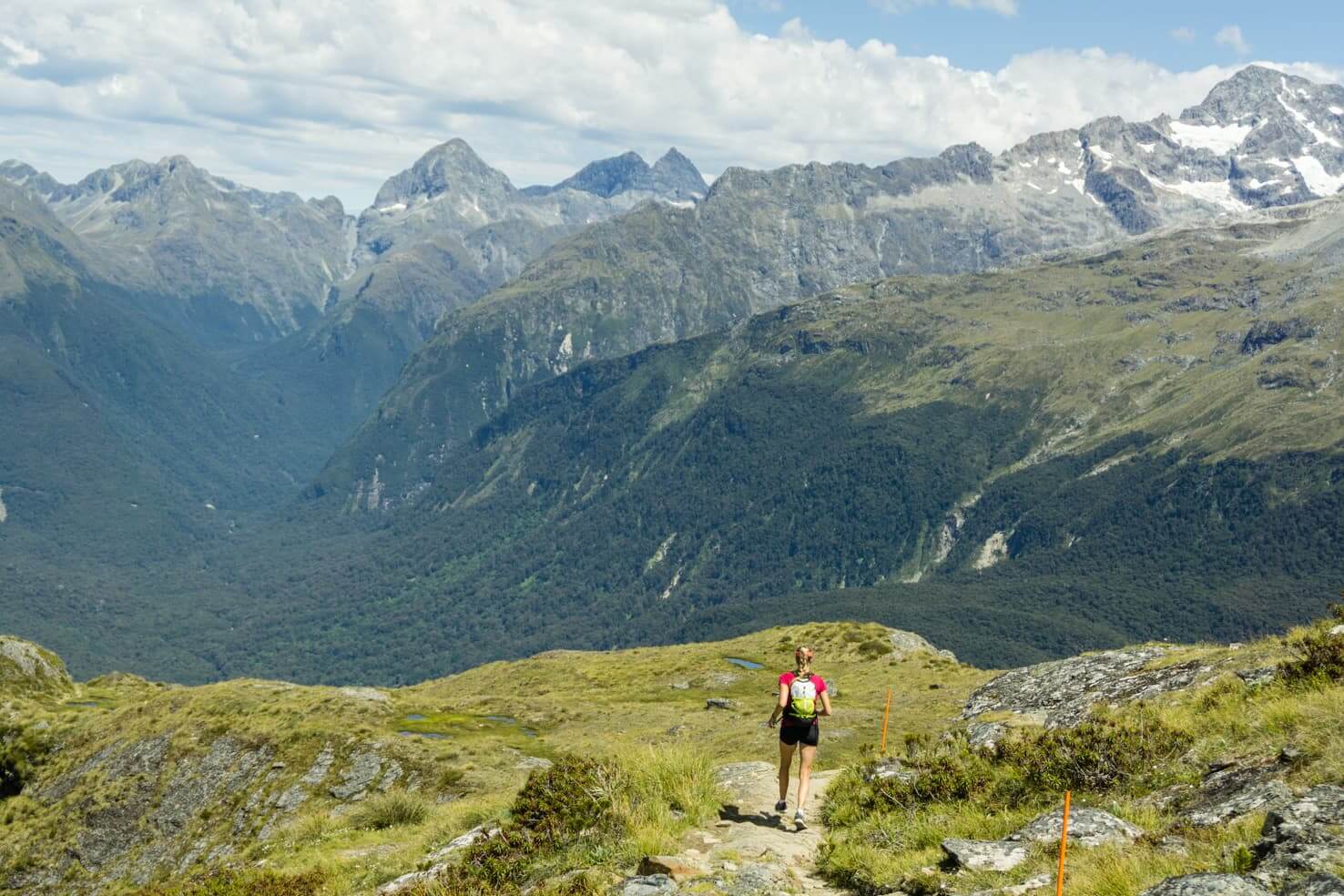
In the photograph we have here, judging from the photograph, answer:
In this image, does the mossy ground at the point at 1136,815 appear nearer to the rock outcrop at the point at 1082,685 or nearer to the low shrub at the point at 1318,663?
the low shrub at the point at 1318,663

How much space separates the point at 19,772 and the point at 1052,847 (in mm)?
77911

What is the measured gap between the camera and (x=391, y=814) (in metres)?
45.4

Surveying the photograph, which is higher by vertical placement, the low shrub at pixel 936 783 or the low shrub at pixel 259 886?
the low shrub at pixel 936 783

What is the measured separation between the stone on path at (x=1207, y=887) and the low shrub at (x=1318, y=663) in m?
12.5

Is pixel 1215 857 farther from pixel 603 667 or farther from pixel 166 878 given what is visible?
pixel 603 667

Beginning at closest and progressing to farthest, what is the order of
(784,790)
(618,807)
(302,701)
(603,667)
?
(618,807), (784,790), (302,701), (603,667)

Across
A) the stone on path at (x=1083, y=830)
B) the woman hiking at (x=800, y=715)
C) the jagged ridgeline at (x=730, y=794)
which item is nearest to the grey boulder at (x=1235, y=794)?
the jagged ridgeline at (x=730, y=794)

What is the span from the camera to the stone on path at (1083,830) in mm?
20172

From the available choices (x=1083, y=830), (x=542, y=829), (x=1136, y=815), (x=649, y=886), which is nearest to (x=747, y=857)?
(x=649, y=886)

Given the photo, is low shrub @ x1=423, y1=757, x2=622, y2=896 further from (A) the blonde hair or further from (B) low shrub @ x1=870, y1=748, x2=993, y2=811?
(B) low shrub @ x1=870, y1=748, x2=993, y2=811

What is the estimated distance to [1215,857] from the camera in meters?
17.7

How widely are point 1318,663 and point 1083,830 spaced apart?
34.8 feet

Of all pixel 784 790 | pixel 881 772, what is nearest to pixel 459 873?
pixel 784 790

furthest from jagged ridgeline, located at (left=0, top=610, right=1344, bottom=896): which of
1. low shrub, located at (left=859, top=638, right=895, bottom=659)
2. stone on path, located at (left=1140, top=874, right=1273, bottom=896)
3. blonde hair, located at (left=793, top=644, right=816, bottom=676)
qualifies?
low shrub, located at (left=859, top=638, right=895, bottom=659)
